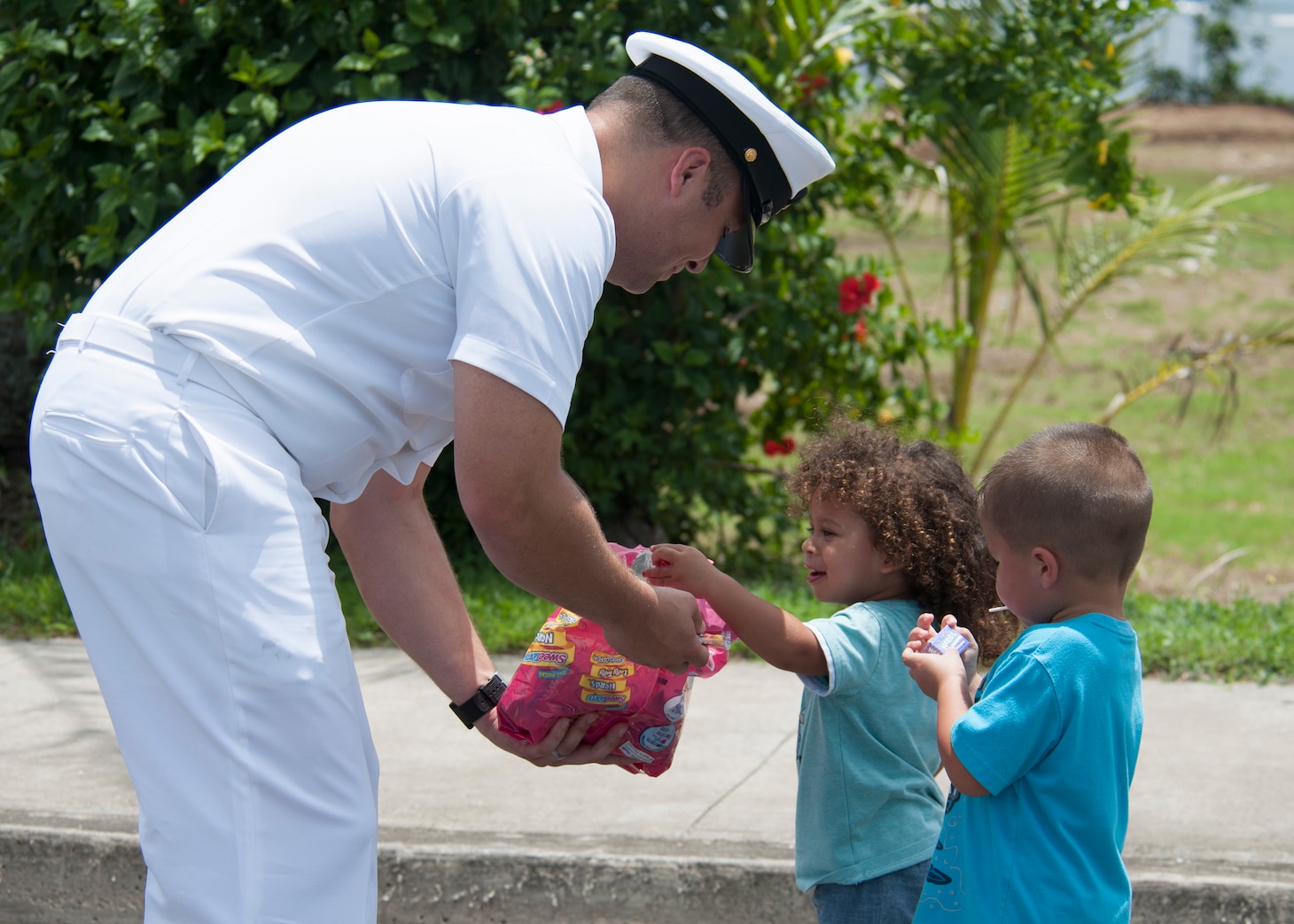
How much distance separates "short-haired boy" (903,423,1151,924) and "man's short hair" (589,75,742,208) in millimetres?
629

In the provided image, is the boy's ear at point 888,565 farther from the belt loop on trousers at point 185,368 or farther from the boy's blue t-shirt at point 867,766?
the belt loop on trousers at point 185,368

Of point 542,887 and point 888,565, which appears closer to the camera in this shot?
point 888,565

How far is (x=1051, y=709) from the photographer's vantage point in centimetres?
197

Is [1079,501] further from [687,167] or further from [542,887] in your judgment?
[542,887]

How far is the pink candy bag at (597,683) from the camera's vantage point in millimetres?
2393

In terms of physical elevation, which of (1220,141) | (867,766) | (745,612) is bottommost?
(1220,141)

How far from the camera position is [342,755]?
186cm

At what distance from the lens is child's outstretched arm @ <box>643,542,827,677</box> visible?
2.29 m

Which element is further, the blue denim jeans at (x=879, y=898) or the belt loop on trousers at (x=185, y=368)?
the blue denim jeans at (x=879, y=898)

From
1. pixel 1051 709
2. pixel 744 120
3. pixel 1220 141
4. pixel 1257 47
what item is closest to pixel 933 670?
pixel 1051 709

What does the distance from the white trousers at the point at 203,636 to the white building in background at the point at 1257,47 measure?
26.0 m

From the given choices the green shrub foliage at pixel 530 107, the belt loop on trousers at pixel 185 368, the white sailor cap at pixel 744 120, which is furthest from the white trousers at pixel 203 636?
the green shrub foliage at pixel 530 107

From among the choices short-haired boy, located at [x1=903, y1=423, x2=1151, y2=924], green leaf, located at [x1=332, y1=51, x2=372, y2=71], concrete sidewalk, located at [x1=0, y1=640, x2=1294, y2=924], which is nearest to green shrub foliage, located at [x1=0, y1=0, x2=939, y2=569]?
green leaf, located at [x1=332, y1=51, x2=372, y2=71]

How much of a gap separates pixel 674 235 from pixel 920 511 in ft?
2.41
